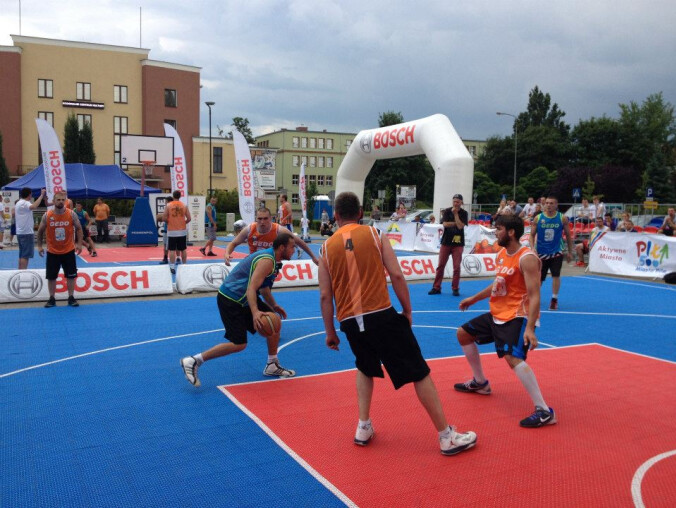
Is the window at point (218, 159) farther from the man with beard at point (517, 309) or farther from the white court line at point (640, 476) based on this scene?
the white court line at point (640, 476)

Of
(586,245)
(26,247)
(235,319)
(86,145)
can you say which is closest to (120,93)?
(86,145)

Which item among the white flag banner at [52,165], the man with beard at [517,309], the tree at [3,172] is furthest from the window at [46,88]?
the man with beard at [517,309]

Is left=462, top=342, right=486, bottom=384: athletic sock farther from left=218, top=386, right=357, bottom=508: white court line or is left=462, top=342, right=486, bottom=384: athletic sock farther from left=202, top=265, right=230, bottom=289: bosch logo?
left=202, top=265, right=230, bottom=289: bosch logo

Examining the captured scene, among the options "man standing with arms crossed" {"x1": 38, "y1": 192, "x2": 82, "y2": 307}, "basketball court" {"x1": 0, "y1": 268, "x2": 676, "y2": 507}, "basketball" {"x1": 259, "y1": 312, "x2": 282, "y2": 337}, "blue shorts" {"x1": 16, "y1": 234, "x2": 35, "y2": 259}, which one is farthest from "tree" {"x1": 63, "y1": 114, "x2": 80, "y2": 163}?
"basketball" {"x1": 259, "y1": 312, "x2": 282, "y2": 337}

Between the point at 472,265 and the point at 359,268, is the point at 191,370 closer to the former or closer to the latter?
the point at 359,268

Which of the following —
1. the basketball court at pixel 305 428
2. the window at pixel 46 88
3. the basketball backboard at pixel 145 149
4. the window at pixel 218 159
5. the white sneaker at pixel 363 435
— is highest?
the window at pixel 46 88

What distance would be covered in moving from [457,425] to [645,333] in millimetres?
5709

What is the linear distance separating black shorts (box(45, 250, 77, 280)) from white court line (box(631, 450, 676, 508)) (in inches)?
379

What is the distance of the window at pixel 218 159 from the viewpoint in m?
63.8

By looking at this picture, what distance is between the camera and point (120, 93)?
194 feet

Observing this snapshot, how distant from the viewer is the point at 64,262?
11031 mm

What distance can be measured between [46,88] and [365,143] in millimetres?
41599

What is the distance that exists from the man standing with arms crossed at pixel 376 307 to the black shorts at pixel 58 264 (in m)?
7.87

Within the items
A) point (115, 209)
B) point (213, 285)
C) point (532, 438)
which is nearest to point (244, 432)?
point (532, 438)
